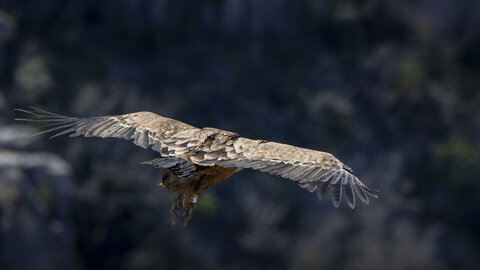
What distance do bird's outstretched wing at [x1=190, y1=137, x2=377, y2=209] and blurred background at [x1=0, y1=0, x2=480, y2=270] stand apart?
1003cm

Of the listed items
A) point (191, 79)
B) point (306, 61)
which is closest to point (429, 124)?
point (306, 61)

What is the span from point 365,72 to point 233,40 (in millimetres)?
2882

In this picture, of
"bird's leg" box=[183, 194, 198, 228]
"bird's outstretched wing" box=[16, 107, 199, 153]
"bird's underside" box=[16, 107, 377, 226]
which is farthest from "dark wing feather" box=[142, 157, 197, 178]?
"bird's outstretched wing" box=[16, 107, 199, 153]

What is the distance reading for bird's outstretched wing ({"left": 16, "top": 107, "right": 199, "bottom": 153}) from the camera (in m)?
5.96

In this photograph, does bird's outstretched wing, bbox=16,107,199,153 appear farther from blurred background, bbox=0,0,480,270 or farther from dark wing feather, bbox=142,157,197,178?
blurred background, bbox=0,0,480,270

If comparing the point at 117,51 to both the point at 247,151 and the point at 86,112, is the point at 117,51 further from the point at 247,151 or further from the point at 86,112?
the point at 247,151

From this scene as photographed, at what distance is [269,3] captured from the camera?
16.6 metres

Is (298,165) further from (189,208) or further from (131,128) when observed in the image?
(131,128)

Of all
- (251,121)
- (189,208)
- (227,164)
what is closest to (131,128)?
(189,208)

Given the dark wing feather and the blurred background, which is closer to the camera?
the dark wing feather

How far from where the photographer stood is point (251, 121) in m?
16.0

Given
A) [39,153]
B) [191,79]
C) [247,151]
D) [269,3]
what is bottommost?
[247,151]

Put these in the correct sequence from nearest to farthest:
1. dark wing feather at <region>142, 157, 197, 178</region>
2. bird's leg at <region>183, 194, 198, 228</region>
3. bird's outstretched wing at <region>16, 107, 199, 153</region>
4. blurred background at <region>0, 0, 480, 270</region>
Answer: dark wing feather at <region>142, 157, 197, 178</region> → bird's leg at <region>183, 194, 198, 228</region> → bird's outstretched wing at <region>16, 107, 199, 153</region> → blurred background at <region>0, 0, 480, 270</region>

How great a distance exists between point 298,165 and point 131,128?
59.8 inches
